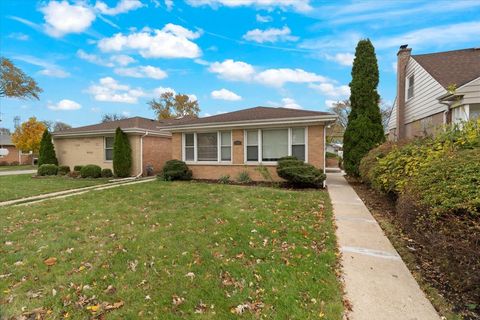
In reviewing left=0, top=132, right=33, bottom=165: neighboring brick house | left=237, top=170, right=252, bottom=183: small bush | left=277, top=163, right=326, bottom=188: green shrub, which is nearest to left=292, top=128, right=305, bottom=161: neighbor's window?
left=277, top=163, right=326, bottom=188: green shrub

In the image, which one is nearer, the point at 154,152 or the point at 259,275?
the point at 259,275

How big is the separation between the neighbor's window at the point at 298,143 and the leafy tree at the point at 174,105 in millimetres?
32405

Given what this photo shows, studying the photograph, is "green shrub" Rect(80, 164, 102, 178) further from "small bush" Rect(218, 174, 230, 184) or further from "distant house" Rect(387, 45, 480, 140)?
"distant house" Rect(387, 45, 480, 140)

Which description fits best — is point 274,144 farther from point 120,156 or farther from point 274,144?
point 120,156

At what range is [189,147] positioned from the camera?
41.6ft

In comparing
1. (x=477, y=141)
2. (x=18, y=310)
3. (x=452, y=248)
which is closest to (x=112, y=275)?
(x=18, y=310)

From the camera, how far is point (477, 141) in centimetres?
441

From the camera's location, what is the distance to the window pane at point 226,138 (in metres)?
11.9

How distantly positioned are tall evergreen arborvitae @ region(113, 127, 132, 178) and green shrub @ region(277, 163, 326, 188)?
28.5ft

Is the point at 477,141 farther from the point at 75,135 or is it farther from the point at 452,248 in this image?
the point at 75,135

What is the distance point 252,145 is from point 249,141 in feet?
0.76

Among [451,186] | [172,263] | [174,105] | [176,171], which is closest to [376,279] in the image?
[451,186]

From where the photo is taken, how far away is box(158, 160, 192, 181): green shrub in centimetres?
1185

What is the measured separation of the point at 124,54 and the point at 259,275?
16.8 metres
